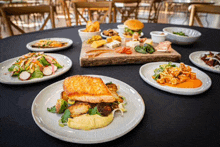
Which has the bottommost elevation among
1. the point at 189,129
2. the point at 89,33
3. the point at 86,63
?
the point at 189,129

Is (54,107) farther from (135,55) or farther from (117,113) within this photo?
(135,55)

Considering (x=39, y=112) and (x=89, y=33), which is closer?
(x=39, y=112)

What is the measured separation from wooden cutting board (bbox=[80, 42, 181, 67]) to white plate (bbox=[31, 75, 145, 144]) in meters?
0.49

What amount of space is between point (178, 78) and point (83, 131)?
29.1 inches

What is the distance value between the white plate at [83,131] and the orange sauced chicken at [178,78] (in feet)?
0.96

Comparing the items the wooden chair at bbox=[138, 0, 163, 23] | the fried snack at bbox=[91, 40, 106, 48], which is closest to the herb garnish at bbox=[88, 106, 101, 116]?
the fried snack at bbox=[91, 40, 106, 48]

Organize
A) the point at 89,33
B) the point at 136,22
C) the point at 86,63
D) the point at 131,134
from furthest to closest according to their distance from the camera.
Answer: the point at 136,22
the point at 89,33
the point at 86,63
the point at 131,134

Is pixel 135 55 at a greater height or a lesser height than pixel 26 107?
greater

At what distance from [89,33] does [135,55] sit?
650 millimetres

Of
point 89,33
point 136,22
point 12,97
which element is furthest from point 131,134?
point 136,22

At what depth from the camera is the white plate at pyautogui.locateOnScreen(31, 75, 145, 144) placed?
61 cm

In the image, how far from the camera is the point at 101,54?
4.57 ft

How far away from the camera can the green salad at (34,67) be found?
108cm

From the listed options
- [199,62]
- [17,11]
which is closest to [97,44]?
[199,62]
